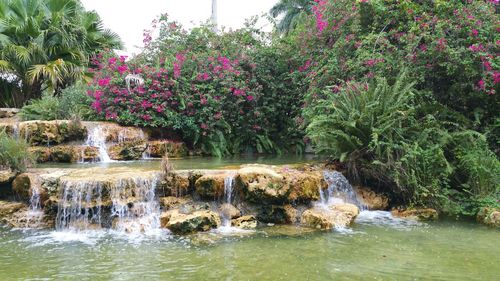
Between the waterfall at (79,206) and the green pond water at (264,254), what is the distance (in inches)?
11.2

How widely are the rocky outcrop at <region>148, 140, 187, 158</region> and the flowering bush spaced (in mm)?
537

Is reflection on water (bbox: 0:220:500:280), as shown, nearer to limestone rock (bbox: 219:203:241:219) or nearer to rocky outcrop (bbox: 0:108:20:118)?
limestone rock (bbox: 219:203:241:219)

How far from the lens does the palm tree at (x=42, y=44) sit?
635 inches

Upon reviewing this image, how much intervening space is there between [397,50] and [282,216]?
5.03 m

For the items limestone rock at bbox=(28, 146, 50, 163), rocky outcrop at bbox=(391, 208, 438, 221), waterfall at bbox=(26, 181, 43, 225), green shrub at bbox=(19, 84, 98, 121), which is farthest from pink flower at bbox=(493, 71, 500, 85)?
green shrub at bbox=(19, 84, 98, 121)

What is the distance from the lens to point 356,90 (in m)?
9.02

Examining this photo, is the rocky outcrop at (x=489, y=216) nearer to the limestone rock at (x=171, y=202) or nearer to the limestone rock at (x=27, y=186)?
the limestone rock at (x=171, y=202)

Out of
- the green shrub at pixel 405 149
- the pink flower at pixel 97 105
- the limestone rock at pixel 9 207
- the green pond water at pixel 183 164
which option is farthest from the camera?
the pink flower at pixel 97 105

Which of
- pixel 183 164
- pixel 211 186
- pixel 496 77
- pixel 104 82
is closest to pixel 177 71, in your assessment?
pixel 104 82

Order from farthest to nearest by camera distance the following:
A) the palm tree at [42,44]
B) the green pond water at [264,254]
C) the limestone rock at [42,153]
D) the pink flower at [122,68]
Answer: the palm tree at [42,44] → the pink flower at [122,68] → the limestone rock at [42,153] → the green pond water at [264,254]

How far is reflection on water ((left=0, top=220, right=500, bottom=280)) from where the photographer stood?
473cm

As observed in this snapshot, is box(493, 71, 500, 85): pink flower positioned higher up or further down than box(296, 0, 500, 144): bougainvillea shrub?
further down

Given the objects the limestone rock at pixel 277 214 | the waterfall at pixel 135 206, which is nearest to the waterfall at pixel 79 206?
the waterfall at pixel 135 206

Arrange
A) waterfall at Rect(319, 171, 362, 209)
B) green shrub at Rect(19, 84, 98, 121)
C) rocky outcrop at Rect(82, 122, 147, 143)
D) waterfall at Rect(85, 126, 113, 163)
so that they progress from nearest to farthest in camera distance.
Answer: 1. waterfall at Rect(319, 171, 362, 209)
2. waterfall at Rect(85, 126, 113, 163)
3. rocky outcrop at Rect(82, 122, 147, 143)
4. green shrub at Rect(19, 84, 98, 121)
